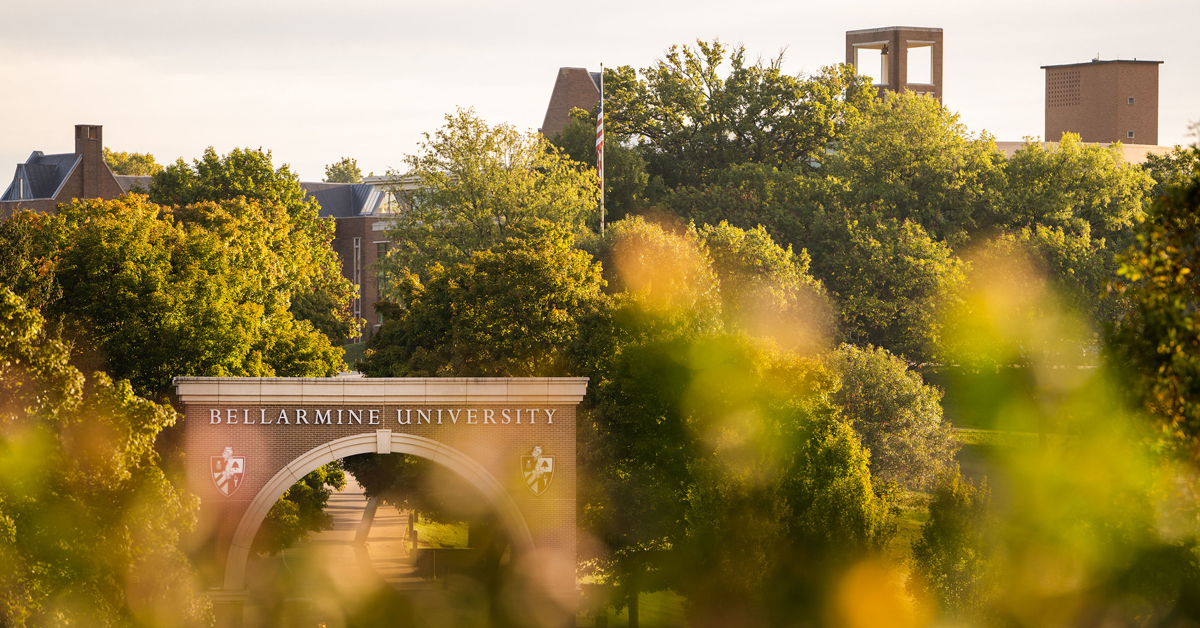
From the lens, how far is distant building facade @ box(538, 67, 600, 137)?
107438 mm

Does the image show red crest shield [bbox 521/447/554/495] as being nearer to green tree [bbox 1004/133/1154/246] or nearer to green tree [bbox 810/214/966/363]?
green tree [bbox 810/214/966/363]

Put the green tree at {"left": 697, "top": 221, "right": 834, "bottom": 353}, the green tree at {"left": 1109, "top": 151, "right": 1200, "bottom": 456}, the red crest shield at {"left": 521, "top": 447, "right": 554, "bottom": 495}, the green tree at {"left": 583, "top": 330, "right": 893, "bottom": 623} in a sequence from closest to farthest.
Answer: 1. the green tree at {"left": 1109, "top": 151, "right": 1200, "bottom": 456}
2. the green tree at {"left": 583, "top": 330, "right": 893, "bottom": 623}
3. the red crest shield at {"left": 521, "top": 447, "right": 554, "bottom": 495}
4. the green tree at {"left": 697, "top": 221, "right": 834, "bottom": 353}

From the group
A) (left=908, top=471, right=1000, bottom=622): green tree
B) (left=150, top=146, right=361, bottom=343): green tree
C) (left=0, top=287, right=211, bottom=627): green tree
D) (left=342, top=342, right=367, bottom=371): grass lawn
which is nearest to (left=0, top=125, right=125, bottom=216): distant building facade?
(left=342, top=342, right=367, bottom=371): grass lawn

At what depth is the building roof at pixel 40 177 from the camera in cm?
10294

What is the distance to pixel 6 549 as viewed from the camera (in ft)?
80.2

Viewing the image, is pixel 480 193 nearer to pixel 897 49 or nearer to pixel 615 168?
pixel 615 168

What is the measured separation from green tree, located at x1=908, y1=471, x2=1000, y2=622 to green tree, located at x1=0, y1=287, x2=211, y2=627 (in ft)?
60.4

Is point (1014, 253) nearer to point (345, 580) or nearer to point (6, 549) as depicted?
point (345, 580)

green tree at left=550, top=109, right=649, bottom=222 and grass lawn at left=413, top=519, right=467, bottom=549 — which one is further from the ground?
green tree at left=550, top=109, right=649, bottom=222

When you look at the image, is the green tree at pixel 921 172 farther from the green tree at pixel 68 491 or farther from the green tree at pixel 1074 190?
the green tree at pixel 68 491

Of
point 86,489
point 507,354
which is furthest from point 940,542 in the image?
point 86,489

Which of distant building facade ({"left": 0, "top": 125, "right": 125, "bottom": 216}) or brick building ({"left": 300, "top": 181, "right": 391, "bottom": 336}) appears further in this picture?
brick building ({"left": 300, "top": 181, "right": 391, "bottom": 336})

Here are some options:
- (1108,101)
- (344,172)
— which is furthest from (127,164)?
(1108,101)

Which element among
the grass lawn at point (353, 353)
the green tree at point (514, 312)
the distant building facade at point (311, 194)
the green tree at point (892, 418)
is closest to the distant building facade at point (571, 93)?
the distant building facade at point (311, 194)
